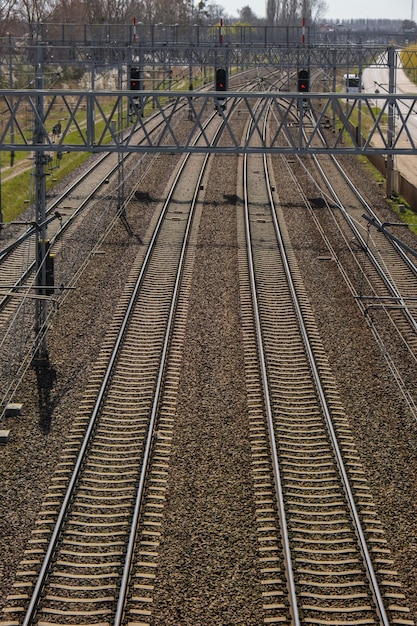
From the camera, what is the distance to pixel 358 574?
9133mm

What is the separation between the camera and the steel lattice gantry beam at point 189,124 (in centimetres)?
1382

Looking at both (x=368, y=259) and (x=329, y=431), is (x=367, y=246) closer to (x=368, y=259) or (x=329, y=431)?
(x=368, y=259)

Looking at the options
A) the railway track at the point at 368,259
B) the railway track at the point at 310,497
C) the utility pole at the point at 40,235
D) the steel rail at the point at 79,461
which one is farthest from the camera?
the railway track at the point at 368,259

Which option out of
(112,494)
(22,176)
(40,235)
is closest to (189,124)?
(22,176)

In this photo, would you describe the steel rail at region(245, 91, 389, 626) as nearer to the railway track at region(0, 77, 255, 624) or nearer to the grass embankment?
the railway track at region(0, 77, 255, 624)

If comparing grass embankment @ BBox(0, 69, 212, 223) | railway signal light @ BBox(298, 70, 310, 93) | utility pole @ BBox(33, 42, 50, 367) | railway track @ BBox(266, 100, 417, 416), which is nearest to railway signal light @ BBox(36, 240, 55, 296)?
utility pole @ BBox(33, 42, 50, 367)

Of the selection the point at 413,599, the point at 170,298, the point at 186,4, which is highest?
the point at 186,4

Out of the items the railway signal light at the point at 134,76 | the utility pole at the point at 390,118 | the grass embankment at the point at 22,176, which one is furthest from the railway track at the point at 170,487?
the utility pole at the point at 390,118

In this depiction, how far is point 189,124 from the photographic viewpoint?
4278cm

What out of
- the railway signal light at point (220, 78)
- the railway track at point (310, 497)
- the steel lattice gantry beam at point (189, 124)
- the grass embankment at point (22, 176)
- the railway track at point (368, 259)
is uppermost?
the railway signal light at point (220, 78)

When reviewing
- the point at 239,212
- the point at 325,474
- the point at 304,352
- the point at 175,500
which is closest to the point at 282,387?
the point at 304,352

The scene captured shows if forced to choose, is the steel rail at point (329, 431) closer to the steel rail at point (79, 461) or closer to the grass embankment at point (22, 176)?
the steel rail at point (79, 461)

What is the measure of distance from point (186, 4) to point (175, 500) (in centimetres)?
8951

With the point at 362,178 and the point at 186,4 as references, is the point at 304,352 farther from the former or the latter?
the point at 186,4
